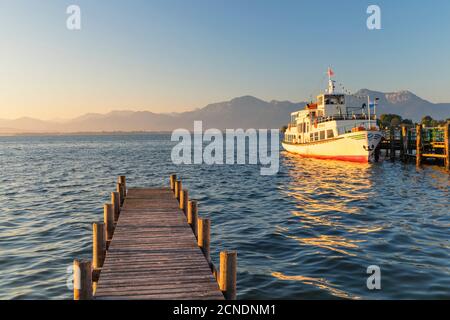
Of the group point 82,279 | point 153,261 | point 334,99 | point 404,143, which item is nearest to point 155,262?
point 153,261

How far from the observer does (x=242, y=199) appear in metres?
27.6

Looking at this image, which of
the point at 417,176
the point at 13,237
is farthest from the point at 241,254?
the point at 417,176

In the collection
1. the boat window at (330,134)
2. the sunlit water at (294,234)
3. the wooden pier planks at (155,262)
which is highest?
the boat window at (330,134)

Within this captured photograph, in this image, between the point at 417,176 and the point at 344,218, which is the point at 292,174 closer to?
the point at 417,176

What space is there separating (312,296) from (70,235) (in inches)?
453

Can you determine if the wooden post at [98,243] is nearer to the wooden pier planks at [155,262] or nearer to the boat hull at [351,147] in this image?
the wooden pier planks at [155,262]

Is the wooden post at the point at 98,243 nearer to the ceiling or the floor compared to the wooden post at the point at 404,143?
nearer to the floor

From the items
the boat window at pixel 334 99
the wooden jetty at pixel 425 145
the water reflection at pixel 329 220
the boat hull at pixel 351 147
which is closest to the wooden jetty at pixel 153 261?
the water reflection at pixel 329 220

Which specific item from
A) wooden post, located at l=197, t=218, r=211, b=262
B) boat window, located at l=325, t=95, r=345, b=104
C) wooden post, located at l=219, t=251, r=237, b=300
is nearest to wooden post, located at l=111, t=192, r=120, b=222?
wooden post, located at l=197, t=218, r=211, b=262

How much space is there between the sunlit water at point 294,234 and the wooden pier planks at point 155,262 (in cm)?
192

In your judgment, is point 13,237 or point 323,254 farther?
point 13,237

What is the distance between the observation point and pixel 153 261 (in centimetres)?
1013

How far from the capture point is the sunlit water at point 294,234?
1156 cm

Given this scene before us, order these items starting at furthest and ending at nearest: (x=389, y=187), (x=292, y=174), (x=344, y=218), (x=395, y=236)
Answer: (x=292, y=174) → (x=389, y=187) → (x=344, y=218) → (x=395, y=236)
